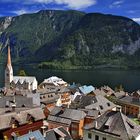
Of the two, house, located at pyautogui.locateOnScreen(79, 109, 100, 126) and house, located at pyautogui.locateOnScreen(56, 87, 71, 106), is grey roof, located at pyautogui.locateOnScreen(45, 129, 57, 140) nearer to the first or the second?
house, located at pyautogui.locateOnScreen(79, 109, 100, 126)

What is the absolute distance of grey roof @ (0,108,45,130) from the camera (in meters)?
Result: 56.7

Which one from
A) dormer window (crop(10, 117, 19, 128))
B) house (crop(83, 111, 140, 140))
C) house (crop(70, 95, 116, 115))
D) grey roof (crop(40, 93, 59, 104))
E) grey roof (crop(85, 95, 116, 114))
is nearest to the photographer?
house (crop(83, 111, 140, 140))

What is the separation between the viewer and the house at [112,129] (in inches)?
2062

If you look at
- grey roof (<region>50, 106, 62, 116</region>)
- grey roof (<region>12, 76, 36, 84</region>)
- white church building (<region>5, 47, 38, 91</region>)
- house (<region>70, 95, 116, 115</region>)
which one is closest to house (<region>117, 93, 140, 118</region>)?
house (<region>70, 95, 116, 115</region>)

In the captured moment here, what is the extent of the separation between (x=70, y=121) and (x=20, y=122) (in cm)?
1345

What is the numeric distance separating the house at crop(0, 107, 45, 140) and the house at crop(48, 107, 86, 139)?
20.9 feet

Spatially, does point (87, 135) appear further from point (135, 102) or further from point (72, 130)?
point (135, 102)

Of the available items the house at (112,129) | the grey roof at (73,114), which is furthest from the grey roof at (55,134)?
the grey roof at (73,114)

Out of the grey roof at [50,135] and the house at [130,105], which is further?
the house at [130,105]

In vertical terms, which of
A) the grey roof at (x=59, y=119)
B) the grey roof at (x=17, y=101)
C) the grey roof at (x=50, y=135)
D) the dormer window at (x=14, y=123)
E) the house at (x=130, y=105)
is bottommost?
the house at (x=130, y=105)

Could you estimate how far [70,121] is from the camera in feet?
227

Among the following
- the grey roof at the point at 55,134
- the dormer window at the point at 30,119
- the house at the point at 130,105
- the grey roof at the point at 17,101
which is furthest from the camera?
the house at the point at 130,105

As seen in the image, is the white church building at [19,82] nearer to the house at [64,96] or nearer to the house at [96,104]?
the house at [64,96]

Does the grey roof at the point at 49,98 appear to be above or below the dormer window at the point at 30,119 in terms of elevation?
below
